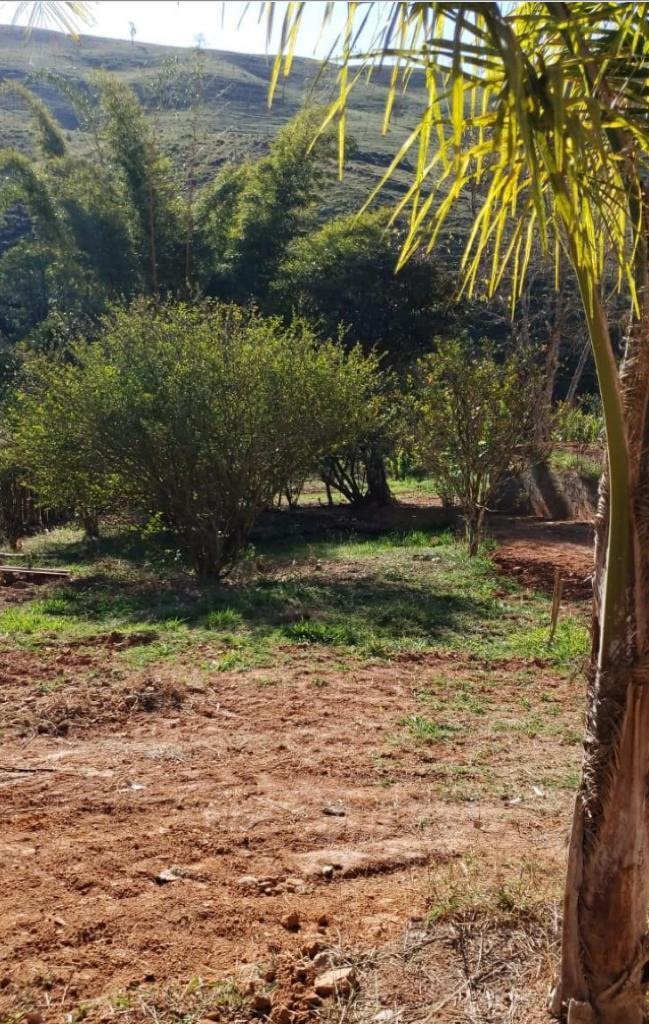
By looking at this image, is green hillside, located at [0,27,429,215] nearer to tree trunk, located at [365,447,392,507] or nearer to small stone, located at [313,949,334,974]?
tree trunk, located at [365,447,392,507]

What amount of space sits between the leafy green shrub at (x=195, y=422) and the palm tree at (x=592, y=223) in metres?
8.13

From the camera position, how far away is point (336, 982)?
2.77 m

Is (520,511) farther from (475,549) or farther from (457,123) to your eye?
(457,123)

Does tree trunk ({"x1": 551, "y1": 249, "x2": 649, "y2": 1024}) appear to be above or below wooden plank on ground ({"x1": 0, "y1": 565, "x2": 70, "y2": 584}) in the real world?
above

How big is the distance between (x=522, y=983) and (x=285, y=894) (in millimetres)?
950

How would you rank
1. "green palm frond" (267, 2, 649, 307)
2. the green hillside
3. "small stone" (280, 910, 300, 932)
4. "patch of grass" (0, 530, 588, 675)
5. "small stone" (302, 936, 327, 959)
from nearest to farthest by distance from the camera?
"green palm frond" (267, 2, 649, 307) → "small stone" (302, 936, 327, 959) → "small stone" (280, 910, 300, 932) → "patch of grass" (0, 530, 588, 675) → the green hillside

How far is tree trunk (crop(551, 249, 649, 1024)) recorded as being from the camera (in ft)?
7.64

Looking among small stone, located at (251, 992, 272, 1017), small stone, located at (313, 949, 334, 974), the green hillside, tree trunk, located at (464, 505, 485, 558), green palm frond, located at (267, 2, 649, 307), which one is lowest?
tree trunk, located at (464, 505, 485, 558)

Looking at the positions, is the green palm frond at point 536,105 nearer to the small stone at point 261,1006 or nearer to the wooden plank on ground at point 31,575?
the small stone at point 261,1006

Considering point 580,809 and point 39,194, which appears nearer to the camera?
point 580,809

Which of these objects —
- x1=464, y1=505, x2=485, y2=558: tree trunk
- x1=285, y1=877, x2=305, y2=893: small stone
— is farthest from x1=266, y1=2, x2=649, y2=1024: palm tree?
x1=464, y1=505, x2=485, y2=558: tree trunk

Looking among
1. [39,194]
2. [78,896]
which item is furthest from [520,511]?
[78,896]

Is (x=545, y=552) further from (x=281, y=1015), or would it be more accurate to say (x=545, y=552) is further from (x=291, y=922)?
(x=281, y=1015)

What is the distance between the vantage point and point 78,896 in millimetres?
3350
